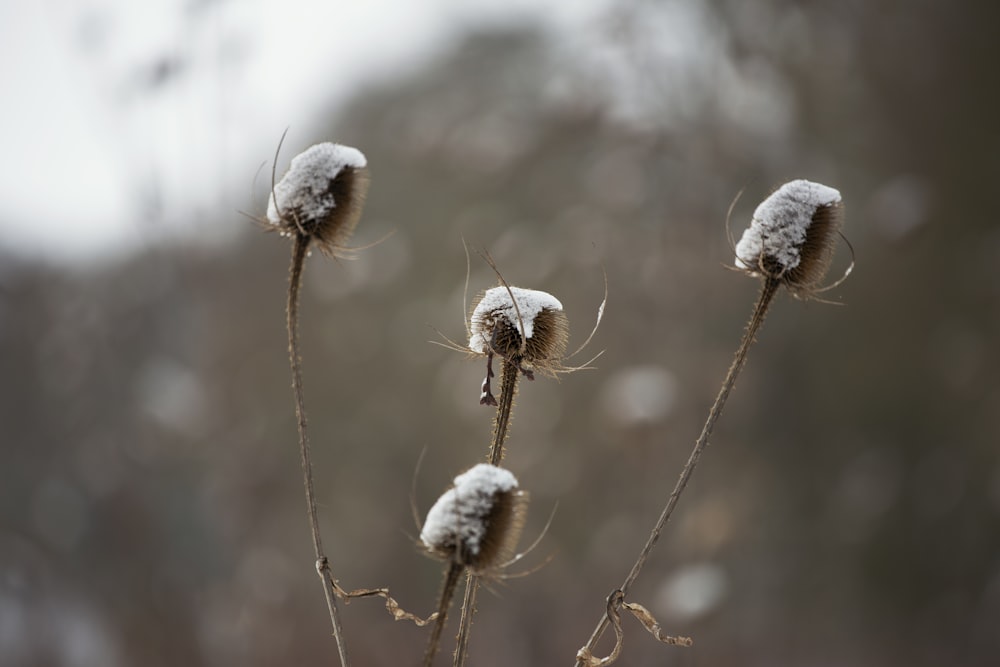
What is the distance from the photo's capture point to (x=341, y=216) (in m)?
0.95

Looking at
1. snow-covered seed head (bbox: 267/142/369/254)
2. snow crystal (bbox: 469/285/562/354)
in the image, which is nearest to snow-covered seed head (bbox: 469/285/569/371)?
snow crystal (bbox: 469/285/562/354)

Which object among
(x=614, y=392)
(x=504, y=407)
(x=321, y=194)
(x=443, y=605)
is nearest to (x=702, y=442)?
(x=504, y=407)

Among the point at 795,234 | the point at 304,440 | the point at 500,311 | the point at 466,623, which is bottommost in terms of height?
the point at 466,623

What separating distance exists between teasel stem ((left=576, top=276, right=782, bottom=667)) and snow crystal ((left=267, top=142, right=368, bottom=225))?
512 mm

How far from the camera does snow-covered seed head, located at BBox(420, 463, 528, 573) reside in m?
0.69

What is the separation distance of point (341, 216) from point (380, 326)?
233 inches

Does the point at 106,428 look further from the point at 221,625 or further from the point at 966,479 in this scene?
the point at 966,479

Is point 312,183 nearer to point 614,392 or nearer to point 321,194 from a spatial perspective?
point 321,194

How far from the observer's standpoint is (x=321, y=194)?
928mm

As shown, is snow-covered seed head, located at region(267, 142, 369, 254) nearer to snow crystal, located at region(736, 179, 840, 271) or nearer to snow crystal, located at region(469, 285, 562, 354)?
snow crystal, located at region(469, 285, 562, 354)

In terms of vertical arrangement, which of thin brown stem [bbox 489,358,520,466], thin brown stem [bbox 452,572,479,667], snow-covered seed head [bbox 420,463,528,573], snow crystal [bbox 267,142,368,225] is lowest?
thin brown stem [bbox 452,572,479,667]

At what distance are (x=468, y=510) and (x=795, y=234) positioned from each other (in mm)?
525

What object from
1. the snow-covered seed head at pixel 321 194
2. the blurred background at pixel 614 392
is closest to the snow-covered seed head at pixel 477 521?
the snow-covered seed head at pixel 321 194

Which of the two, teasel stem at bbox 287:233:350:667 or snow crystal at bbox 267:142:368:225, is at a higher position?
snow crystal at bbox 267:142:368:225
